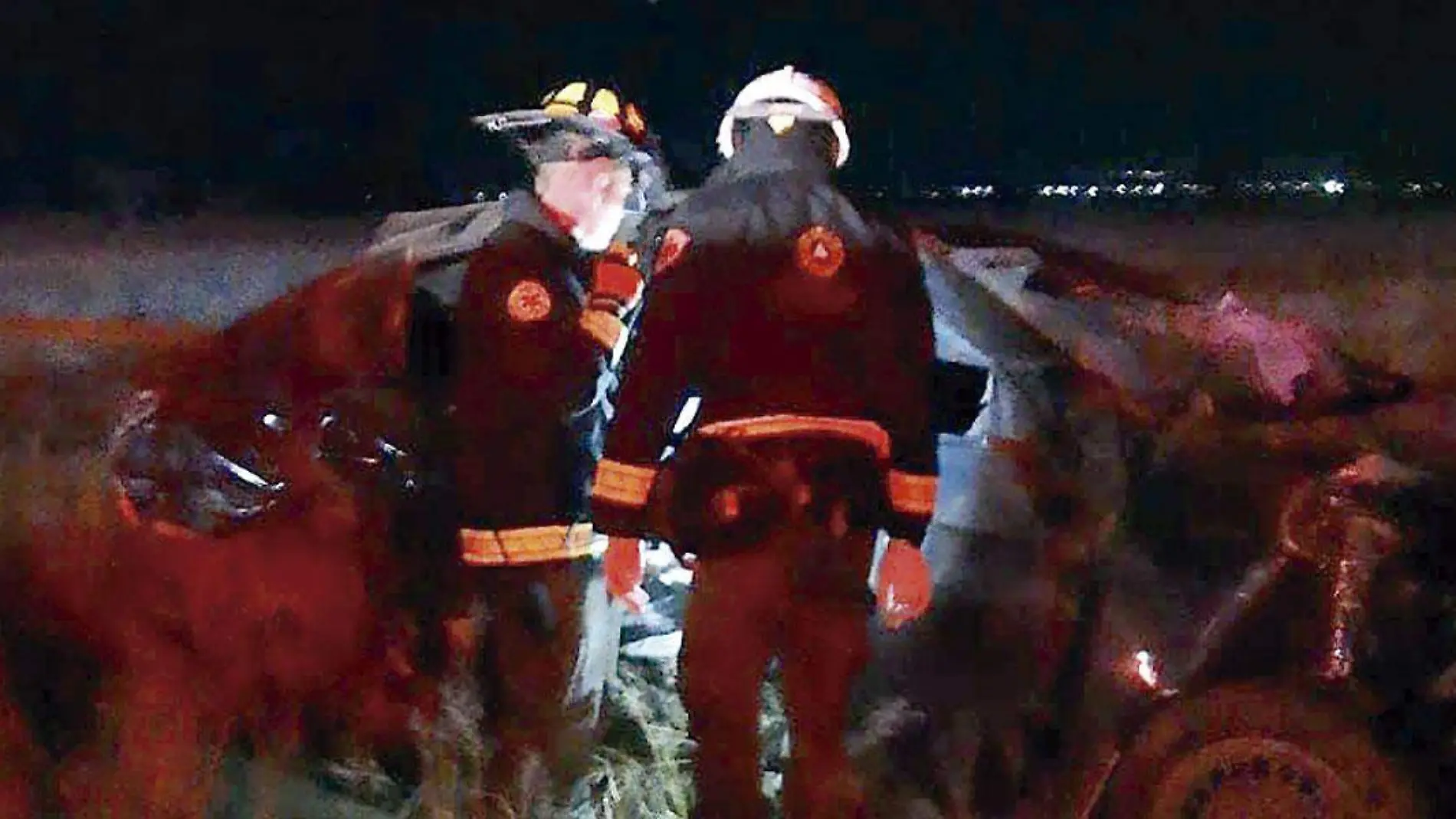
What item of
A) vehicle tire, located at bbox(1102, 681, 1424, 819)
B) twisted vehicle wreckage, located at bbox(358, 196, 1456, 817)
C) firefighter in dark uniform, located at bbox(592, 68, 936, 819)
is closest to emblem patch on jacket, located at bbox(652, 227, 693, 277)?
firefighter in dark uniform, located at bbox(592, 68, 936, 819)

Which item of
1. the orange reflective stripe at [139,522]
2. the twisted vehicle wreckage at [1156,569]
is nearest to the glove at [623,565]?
the twisted vehicle wreckage at [1156,569]

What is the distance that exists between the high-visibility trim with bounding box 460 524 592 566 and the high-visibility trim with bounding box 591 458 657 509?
1.35ft

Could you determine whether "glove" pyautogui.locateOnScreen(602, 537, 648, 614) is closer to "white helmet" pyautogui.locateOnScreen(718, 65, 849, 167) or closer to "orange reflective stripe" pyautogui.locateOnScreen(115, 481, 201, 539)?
"white helmet" pyautogui.locateOnScreen(718, 65, 849, 167)

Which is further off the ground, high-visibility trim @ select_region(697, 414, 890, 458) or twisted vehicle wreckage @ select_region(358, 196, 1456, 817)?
high-visibility trim @ select_region(697, 414, 890, 458)

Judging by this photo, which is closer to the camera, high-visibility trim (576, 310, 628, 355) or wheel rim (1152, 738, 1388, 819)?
wheel rim (1152, 738, 1388, 819)

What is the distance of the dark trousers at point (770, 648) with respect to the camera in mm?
3039

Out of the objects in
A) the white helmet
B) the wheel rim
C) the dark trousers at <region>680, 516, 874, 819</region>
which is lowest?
the wheel rim

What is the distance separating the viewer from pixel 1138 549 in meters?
3.15

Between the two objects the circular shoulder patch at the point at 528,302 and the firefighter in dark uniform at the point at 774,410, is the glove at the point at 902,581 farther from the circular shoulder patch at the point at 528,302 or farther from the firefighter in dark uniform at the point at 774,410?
the circular shoulder patch at the point at 528,302

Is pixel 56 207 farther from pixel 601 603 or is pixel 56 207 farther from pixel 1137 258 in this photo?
pixel 1137 258

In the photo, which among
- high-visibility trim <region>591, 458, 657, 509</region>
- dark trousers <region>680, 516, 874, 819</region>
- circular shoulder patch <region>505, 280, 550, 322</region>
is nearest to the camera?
high-visibility trim <region>591, 458, 657, 509</region>

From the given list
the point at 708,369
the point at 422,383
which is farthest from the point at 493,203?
the point at 708,369

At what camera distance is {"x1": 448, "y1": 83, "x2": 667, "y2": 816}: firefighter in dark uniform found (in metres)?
3.23

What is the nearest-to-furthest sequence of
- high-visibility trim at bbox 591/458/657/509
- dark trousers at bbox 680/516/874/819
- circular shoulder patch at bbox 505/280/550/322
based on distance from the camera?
high-visibility trim at bbox 591/458/657/509 < dark trousers at bbox 680/516/874/819 < circular shoulder patch at bbox 505/280/550/322
